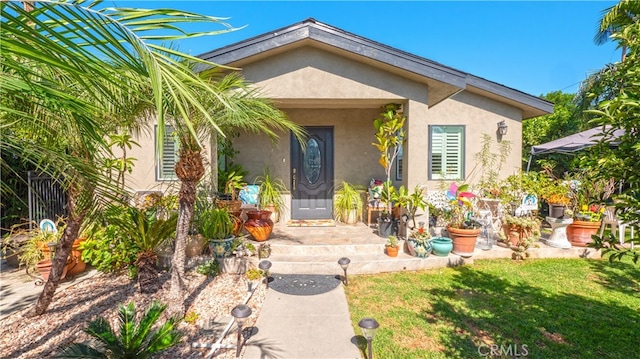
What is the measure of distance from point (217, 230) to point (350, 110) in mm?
5215

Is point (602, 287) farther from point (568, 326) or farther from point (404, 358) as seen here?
point (404, 358)

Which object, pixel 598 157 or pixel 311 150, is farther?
pixel 311 150

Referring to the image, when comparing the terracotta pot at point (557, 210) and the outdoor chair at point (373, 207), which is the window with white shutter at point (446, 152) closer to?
the outdoor chair at point (373, 207)

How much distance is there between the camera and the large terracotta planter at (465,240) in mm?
5602

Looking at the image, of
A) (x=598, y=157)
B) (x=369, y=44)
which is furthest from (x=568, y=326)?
(x=369, y=44)

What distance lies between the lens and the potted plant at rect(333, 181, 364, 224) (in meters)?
8.05

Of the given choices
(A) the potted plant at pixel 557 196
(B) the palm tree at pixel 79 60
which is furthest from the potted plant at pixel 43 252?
(A) the potted plant at pixel 557 196

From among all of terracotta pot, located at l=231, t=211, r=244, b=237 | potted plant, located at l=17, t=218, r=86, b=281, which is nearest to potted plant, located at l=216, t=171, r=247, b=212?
terracotta pot, located at l=231, t=211, r=244, b=237

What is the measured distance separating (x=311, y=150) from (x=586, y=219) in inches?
269

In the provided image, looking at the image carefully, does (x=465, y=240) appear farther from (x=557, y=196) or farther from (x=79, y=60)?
(x=79, y=60)

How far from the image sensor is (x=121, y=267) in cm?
496

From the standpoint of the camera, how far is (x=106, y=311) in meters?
3.86

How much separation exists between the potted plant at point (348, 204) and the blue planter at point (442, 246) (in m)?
2.76

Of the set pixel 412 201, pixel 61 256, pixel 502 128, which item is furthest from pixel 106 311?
pixel 502 128
